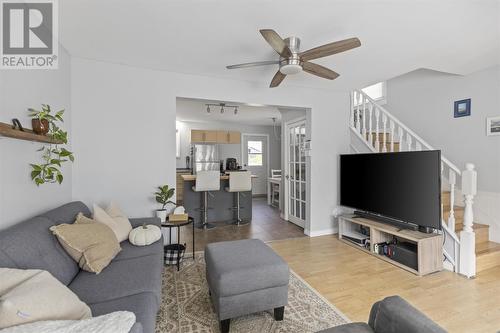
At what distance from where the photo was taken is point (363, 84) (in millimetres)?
3740

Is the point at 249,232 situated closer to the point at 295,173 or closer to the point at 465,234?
the point at 295,173

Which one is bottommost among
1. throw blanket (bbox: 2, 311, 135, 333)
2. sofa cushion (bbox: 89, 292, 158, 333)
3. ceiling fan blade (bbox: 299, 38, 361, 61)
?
sofa cushion (bbox: 89, 292, 158, 333)

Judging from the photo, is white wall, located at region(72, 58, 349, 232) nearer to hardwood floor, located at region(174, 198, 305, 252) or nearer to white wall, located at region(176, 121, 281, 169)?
hardwood floor, located at region(174, 198, 305, 252)

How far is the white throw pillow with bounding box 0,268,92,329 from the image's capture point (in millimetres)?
Result: 896

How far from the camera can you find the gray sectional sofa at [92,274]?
1303 mm

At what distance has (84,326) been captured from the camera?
94 cm

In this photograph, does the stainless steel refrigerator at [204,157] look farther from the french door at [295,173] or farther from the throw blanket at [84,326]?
the throw blanket at [84,326]

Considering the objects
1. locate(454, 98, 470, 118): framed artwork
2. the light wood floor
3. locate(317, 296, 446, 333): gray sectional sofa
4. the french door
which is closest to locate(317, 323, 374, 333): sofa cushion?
locate(317, 296, 446, 333): gray sectional sofa

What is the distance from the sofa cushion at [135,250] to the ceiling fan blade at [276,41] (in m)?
1.96

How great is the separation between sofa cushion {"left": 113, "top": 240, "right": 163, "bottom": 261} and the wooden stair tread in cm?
346

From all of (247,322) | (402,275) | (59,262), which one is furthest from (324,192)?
(59,262)

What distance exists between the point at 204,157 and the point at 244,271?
583cm

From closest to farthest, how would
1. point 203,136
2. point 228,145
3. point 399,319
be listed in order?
point 399,319 < point 203,136 < point 228,145

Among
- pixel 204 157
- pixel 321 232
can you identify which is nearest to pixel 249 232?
pixel 321 232
